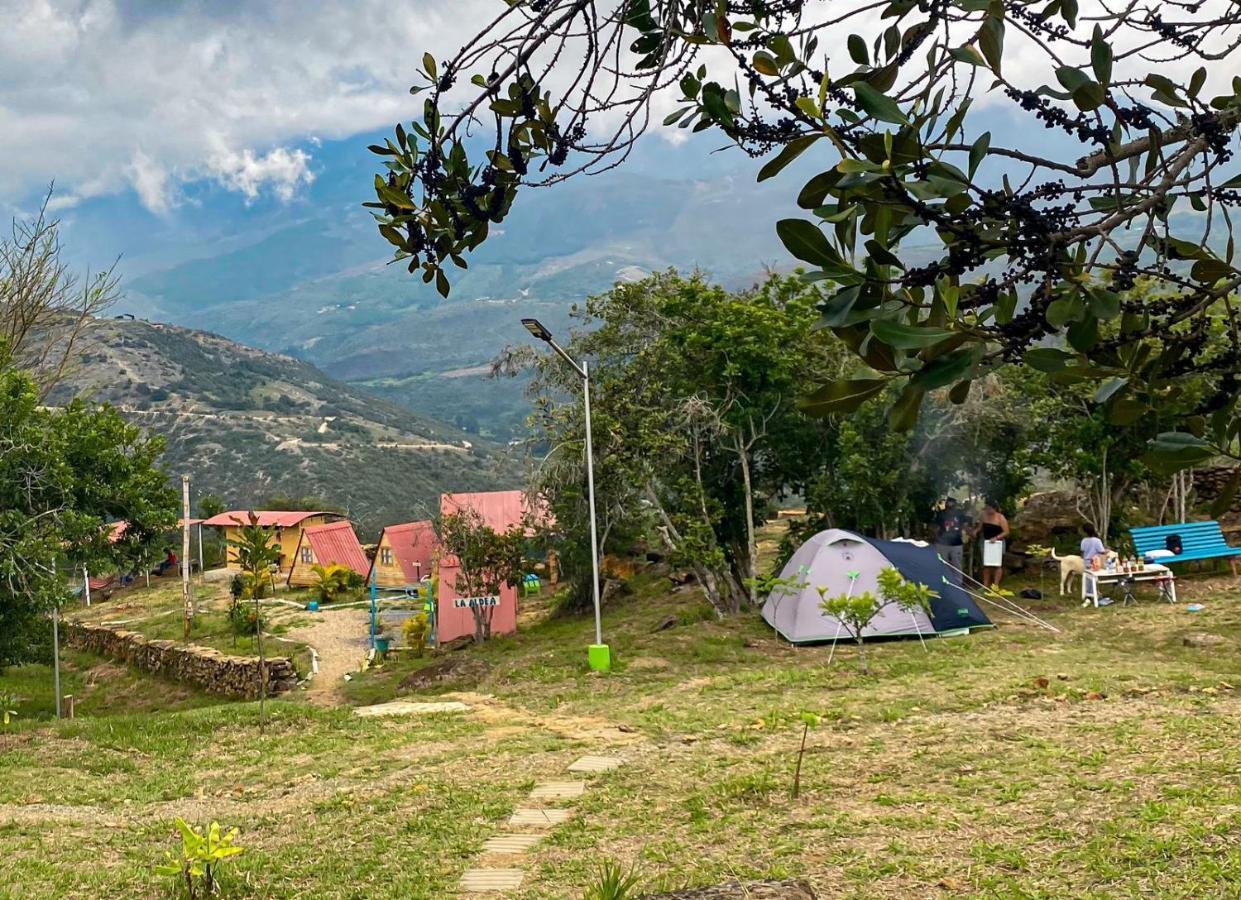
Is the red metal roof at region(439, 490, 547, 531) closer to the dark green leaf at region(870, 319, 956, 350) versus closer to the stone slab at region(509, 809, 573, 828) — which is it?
the stone slab at region(509, 809, 573, 828)

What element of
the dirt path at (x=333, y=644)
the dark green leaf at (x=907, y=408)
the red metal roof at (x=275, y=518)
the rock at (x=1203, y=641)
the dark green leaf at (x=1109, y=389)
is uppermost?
the dark green leaf at (x=1109, y=389)

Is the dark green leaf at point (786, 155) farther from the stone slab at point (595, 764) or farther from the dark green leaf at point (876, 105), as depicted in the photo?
the stone slab at point (595, 764)

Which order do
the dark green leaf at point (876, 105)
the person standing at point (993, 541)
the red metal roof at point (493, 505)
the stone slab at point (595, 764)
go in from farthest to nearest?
1. the red metal roof at point (493, 505)
2. the person standing at point (993, 541)
3. the stone slab at point (595, 764)
4. the dark green leaf at point (876, 105)

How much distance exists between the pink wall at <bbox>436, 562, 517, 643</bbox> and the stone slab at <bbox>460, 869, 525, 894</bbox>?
17.8 m

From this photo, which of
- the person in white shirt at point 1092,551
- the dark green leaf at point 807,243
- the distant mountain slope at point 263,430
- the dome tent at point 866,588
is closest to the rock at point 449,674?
the dome tent at point 866,588

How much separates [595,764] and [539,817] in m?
1.46

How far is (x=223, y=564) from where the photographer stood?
41719mm

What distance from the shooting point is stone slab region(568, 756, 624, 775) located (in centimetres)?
769

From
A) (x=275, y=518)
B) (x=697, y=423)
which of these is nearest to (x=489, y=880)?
(x=697, y=423)

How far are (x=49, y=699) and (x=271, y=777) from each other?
1250 centimetres

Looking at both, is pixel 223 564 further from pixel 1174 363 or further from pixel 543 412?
pixel 1174 363

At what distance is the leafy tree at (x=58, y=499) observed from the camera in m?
13.1

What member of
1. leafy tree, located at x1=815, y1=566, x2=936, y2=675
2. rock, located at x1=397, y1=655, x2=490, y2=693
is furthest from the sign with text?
leafy tree, located at x1=815, y1=566, x2=936, y2=675

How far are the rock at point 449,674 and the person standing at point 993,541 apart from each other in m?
8.65
